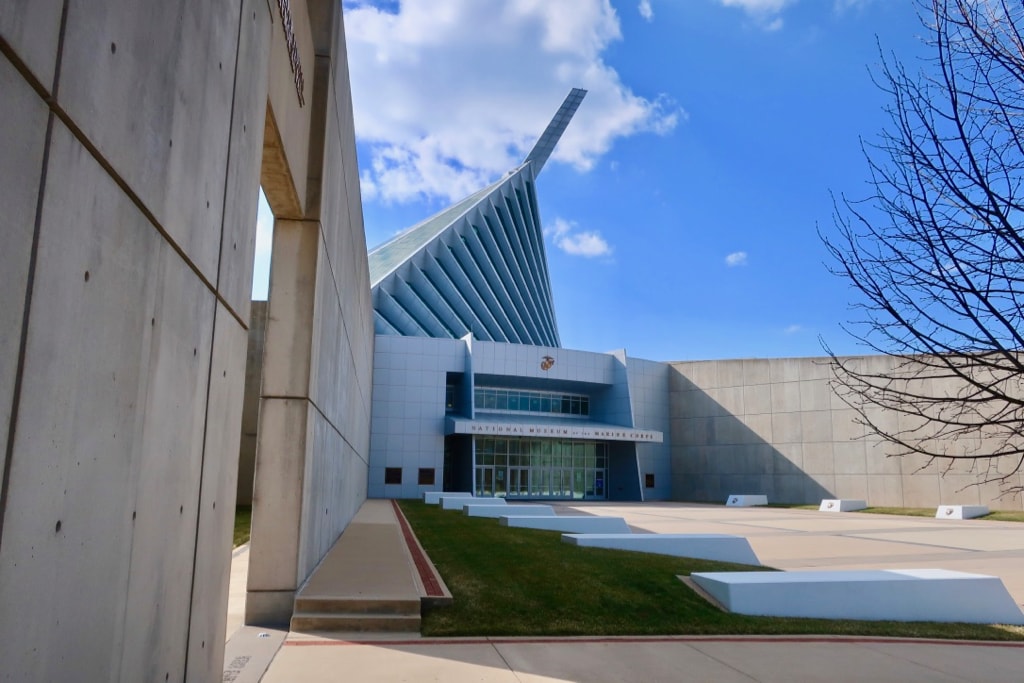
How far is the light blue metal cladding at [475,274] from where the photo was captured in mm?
42688

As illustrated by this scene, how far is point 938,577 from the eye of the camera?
30.1ft

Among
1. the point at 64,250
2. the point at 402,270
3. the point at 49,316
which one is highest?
the point at 402,270

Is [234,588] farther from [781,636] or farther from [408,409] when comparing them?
[408,409]

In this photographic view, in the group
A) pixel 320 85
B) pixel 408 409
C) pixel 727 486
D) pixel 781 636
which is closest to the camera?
pixel 781 636

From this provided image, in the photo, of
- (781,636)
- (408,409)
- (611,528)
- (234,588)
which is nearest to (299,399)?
(234,588)

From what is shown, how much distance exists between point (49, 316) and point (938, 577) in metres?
10.3

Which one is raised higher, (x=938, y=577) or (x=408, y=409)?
(x=408, y=409)

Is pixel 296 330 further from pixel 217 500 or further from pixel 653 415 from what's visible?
pixel 653 415

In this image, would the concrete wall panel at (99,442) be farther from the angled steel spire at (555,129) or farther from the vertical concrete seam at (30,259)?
the angled steel spire at (555,129)

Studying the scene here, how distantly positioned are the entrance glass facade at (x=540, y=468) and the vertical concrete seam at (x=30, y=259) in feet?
124

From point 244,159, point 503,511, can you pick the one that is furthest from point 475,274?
point 244,159

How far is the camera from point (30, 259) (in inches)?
84.4

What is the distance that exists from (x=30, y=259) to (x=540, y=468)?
4060 cm

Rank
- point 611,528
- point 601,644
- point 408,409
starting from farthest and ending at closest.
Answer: point 408,409
point 611,528
point 601,644
